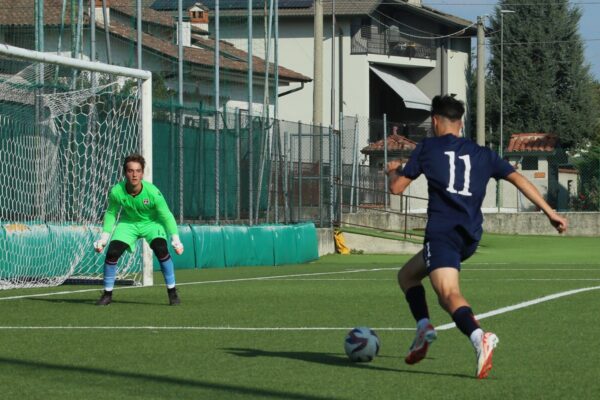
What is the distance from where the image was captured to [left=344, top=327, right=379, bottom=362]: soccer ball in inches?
364

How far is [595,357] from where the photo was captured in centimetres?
947

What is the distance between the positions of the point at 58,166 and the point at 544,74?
6008 centimetres

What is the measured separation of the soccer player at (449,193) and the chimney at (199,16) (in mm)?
37250

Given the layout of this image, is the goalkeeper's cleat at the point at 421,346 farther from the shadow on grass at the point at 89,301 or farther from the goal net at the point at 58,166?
the goal net at the point at 58,166

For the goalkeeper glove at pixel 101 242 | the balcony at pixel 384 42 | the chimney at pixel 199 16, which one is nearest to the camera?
the goalkeeper glove at pixel 101 242

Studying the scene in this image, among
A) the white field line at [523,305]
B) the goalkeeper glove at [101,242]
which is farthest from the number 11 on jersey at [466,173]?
the goalkeeper glove at [101,242]

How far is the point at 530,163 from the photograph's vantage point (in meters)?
57.6

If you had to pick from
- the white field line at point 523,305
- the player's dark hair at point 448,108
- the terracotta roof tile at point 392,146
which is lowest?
the white field line at point 523,305

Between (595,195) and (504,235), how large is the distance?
14.6 ft

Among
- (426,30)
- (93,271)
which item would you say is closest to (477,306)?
(93,271)

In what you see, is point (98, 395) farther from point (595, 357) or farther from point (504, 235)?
point (504, 235)

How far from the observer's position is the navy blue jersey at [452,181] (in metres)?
8.78

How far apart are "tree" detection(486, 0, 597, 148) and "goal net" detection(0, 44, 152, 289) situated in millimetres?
58141

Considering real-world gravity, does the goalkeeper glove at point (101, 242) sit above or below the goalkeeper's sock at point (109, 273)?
above
